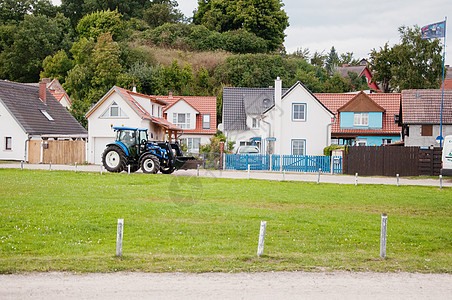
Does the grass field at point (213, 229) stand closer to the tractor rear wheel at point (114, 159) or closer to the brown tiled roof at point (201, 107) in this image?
the tractor rear wheel at point (114, 159)

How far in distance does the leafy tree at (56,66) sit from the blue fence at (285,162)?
38.8m

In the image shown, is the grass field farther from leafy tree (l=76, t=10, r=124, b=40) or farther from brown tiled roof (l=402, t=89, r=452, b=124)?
leafy tree (l=76, t=10, r=124, b=40)

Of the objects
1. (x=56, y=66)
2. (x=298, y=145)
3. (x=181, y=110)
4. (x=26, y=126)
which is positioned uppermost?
(x=56, y=66)

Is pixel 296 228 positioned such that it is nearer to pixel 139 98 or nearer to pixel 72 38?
pixel 139 98

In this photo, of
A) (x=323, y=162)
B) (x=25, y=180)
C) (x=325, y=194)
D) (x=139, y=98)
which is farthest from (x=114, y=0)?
(x=325, y=194)

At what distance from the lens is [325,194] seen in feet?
70.9

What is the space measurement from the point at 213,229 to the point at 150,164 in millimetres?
16997

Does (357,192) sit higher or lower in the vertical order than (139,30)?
lower

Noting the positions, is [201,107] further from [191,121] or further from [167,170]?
[167,170]

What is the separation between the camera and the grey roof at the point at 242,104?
53500 mm

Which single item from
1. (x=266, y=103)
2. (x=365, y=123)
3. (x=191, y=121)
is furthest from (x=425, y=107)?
(x=191, y=121)

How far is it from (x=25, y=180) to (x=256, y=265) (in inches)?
659

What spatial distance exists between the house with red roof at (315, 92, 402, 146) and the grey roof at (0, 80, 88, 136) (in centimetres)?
2533

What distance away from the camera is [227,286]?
28.5ft
